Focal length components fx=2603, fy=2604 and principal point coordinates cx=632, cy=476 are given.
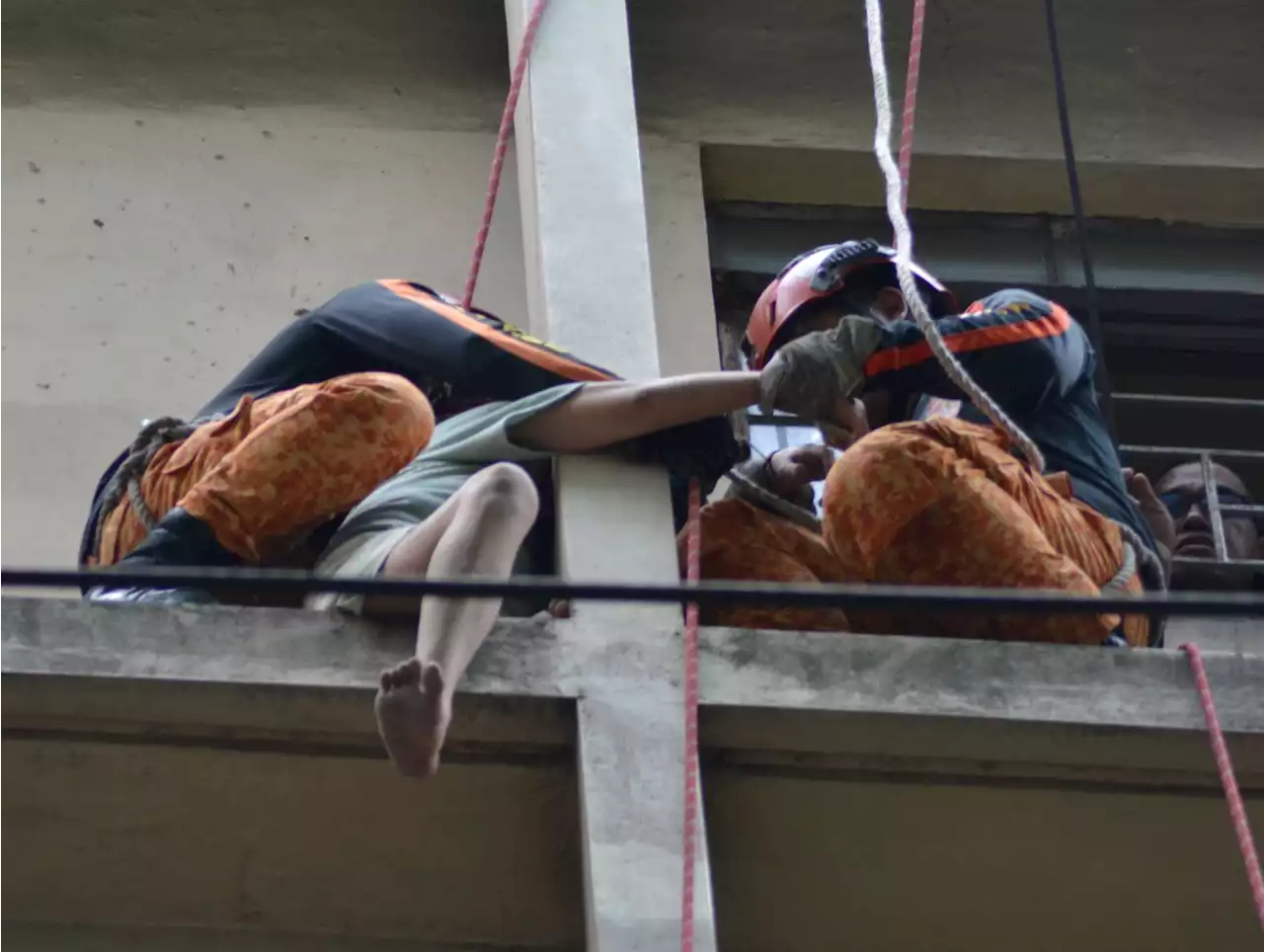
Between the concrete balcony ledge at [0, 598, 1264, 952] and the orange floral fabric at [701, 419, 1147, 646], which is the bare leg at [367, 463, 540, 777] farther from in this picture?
the orange floral fabric at [701, 419, 1147, 646]

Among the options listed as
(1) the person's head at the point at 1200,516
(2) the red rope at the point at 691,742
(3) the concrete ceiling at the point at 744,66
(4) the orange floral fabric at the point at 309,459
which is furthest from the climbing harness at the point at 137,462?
(1) the person's head at the point at 1200,516

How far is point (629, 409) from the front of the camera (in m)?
4.92

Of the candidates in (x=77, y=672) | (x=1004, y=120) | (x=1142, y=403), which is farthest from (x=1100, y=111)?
(x=77, y=672)

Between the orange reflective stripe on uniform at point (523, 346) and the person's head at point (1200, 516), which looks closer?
the orange reflective stripe on uniform at point (523, 346)

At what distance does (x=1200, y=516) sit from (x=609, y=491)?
1.81 meters

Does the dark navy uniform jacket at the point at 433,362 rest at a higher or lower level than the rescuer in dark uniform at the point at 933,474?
higher

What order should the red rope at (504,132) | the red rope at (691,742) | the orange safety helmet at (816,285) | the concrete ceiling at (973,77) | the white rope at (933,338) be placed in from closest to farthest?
the red rope at (691,742), the white rope at (933,338), the orange safety helmet at (816,285), the red rope at (504,132), the concrete ceiling at (973,77)

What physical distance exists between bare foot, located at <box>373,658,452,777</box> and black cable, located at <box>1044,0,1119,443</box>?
2012 millimetres

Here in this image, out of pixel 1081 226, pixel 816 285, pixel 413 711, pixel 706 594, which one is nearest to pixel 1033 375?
pixel 816 285

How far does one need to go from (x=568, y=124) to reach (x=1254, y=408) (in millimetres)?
2057

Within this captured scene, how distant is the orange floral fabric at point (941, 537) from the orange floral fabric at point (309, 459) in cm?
65

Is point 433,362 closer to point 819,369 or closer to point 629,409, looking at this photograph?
point 629,409

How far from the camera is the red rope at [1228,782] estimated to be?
13.8ft

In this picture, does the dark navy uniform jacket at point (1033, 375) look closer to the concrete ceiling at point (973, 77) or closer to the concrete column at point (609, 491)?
the concrete column at point (609, 491)
